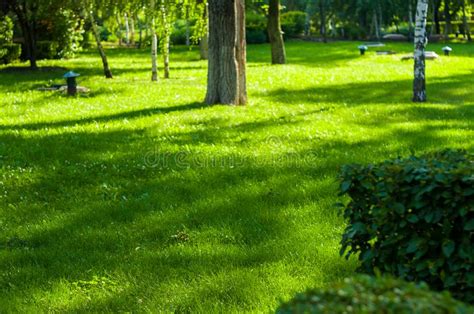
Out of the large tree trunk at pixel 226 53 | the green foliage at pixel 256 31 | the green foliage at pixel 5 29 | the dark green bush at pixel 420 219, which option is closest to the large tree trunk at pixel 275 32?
the green foliage at pixel 5 29

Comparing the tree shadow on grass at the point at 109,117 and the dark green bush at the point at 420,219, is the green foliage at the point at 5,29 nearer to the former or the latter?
the tree shadow on grass at the point at 109,117

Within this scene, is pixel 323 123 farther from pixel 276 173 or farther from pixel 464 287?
pixel 464 287

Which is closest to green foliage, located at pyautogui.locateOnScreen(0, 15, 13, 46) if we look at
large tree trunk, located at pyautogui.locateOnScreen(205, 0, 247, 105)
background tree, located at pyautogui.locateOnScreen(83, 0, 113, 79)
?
background tree, located at pyautogui.locateOnScreen(83, 0, 113, 79)

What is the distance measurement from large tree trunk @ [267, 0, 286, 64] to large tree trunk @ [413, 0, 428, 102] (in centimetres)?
1428

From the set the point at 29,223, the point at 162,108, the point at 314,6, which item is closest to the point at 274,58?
the point at 162,108

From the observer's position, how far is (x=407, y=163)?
16.4 ft

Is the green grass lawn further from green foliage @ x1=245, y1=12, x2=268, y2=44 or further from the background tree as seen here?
green foliage @ x1=245, y1=12, x2=268, y2=44

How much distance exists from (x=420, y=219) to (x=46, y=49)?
33.9m

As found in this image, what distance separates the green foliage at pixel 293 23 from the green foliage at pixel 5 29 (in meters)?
34.5

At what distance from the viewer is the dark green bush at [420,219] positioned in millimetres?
4531

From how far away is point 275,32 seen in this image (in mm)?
31375

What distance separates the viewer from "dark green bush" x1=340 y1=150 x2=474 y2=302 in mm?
4531

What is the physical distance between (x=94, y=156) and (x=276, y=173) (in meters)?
3.55

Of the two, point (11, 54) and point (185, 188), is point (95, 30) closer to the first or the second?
point (11, 54)
